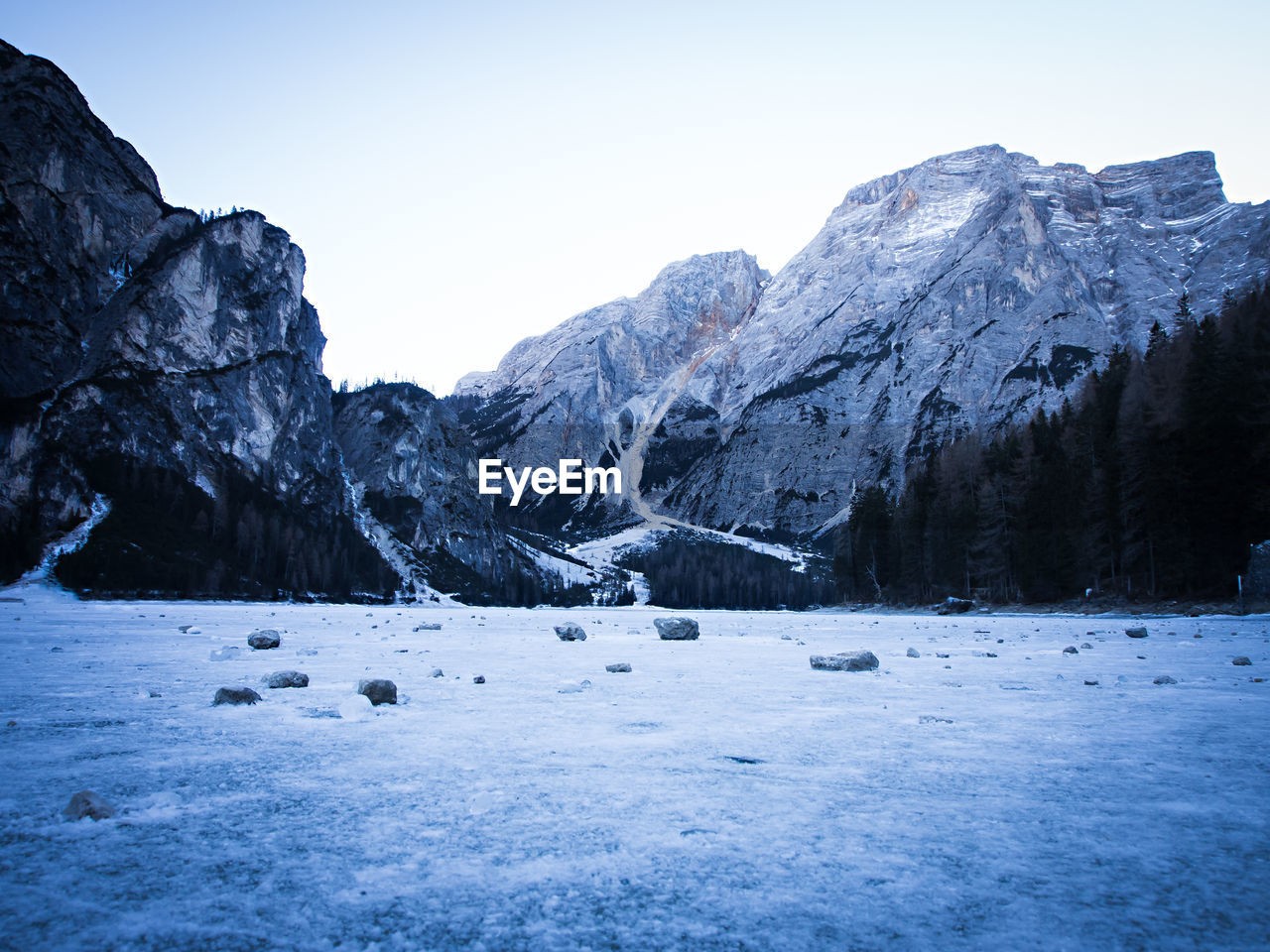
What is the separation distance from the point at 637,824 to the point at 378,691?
14.6 feet

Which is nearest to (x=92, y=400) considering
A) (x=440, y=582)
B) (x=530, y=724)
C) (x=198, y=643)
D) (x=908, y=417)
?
(x=440, y=582)

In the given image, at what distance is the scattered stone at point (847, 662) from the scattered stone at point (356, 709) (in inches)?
290

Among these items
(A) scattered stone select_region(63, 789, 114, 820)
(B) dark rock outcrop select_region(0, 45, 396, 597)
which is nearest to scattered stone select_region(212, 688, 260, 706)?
(A) scattered stone select_region(63, 789, 114, 820)

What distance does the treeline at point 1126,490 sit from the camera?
3216 centimetres

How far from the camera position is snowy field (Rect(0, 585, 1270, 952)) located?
218cm

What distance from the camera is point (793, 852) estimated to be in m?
2.86

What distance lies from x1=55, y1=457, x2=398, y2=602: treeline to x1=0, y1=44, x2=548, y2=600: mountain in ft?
1.05

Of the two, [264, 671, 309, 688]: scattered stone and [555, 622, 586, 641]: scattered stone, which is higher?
[264, 671, 309, 688]: scattered stone

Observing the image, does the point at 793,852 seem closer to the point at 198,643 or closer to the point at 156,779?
the point at 156,779

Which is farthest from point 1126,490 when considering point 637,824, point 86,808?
point 86,808

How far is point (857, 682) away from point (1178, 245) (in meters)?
219

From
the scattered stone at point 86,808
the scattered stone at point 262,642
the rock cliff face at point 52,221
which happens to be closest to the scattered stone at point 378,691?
the scattered stone at point 86,808

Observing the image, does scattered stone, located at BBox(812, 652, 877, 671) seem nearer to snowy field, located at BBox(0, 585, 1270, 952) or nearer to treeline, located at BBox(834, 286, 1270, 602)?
snowy field, located at BBox(0, 585, 1270, 952)

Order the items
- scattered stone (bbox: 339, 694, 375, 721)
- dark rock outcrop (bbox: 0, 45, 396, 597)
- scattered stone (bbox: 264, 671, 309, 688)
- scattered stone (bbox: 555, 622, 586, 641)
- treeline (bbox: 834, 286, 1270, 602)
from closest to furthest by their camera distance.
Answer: scattered stone (bbox: 339, 694, 375, 721), scattered stone (bbox: 264, 671, 309, 688), scattered stone (bbox: 555, 622, 586, 641), treeline (bbox: 834, 286, 1270, 602), dark rock outcrop (bbox: 0, 45, 396, 597)
